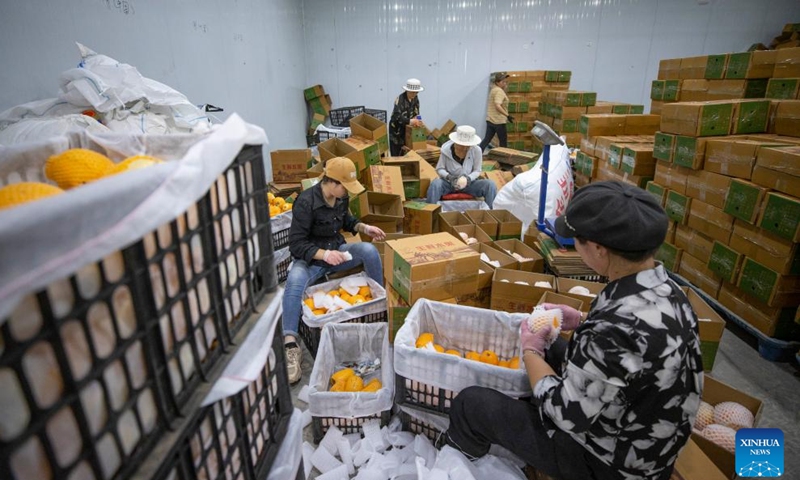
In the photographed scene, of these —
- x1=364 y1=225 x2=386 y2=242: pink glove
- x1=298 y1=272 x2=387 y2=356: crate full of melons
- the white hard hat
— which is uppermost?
the white hard hat

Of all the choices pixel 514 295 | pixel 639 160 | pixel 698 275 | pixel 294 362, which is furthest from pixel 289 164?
pixel 698 275

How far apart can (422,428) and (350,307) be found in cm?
79

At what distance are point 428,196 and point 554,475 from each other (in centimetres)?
350

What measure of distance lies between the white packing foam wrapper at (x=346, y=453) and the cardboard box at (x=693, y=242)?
2969 millimetres

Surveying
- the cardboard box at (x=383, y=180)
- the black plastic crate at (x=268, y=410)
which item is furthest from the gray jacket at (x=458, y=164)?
the black plastic crate at (x=268, y=410)

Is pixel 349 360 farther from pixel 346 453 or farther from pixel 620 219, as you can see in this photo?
pixel 620 219

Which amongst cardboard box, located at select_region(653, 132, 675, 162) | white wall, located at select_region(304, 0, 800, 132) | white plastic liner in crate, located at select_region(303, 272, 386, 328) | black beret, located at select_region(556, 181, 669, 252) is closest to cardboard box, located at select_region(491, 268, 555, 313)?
white plastic liner in crate, located at select_region(303, 272, 386, 328)

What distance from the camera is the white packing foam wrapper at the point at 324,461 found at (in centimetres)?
185

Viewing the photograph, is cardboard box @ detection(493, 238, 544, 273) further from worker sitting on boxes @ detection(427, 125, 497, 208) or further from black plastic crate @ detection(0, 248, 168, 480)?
black plastic crate @ detection(0, 248, 168, 480)

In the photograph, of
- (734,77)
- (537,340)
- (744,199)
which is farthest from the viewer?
(734,77)

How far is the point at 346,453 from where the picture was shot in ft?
6.15

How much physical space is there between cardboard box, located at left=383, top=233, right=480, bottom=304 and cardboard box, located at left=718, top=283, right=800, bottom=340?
1949mm

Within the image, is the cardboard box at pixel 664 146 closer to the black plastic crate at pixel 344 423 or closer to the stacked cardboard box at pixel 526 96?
the black plastic crate at pixel 344 423

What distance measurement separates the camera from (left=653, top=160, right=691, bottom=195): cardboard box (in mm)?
3375
